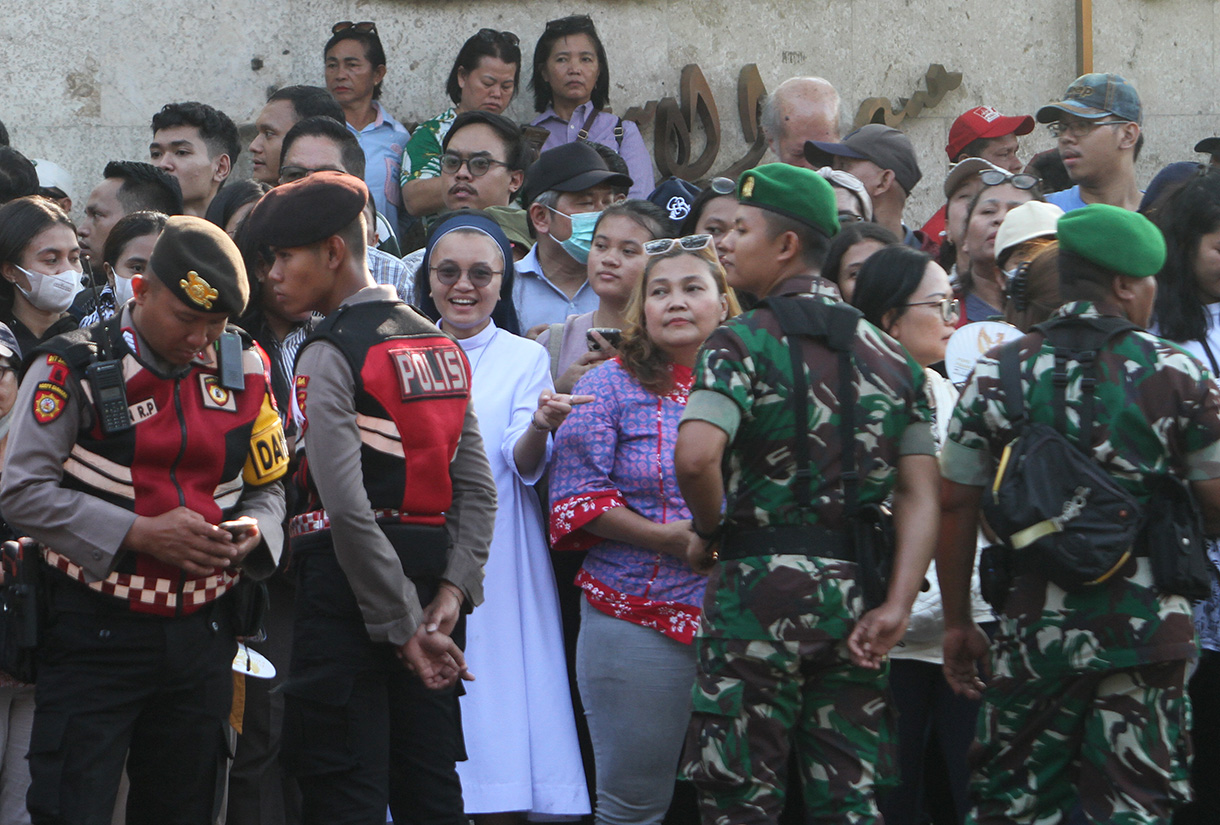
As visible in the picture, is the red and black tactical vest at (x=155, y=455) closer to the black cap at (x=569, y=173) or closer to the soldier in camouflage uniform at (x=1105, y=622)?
the soldier in camouflage uniform at (x=1105, y=622)

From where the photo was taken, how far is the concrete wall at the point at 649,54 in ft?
24.3

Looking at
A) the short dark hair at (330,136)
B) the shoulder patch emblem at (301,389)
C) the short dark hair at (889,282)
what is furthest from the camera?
the short dark hair at (330,136)

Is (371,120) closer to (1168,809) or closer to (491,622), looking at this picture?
(491,622)

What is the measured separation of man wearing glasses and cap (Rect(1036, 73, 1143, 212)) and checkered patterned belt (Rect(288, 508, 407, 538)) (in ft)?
13.0

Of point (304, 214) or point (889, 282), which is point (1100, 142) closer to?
point (889, 282)

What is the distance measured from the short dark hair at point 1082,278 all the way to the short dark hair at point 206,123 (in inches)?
171

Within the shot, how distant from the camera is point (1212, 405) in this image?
11.5 feet

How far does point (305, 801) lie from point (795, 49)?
652cm

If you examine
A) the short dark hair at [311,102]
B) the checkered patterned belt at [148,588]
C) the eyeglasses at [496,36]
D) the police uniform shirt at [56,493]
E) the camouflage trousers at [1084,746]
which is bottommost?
the camouflage trousers at [1084,746]

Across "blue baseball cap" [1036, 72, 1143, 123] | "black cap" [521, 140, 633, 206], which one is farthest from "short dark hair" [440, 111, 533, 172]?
"blue baseball cap" [1036, 72, 1143, 123]

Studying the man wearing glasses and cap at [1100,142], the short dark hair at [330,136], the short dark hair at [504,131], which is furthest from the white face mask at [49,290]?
the man wearing glasses and cap at [1100,142]

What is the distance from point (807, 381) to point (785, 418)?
11cm

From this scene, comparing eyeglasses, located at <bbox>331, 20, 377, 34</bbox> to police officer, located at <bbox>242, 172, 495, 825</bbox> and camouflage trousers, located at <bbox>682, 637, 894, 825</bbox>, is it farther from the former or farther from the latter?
camouflage trousers, located at <bbox>682, 637, 894, 825</bbox>

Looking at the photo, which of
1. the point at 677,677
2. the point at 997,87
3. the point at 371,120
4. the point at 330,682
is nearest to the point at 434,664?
the point at 330,682
